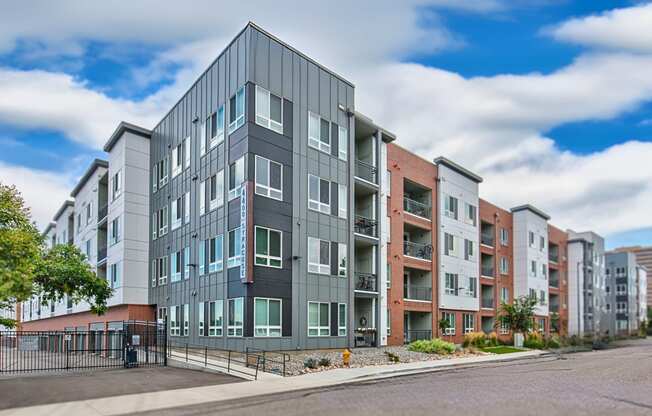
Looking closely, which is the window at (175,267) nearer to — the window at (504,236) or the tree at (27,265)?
the tree at (27,265)

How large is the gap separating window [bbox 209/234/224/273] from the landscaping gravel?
6.12m

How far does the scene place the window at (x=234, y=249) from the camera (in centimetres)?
2848

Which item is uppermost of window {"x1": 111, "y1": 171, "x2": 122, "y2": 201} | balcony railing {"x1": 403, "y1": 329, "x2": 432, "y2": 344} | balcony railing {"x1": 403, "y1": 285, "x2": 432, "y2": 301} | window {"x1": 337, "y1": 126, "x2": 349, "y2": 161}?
window {"x1": 337, "y1": 126, "x2": 349, "y2": 161}

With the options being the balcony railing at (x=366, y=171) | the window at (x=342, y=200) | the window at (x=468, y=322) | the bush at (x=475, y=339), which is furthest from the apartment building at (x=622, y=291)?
the window at (x=342, y=200)

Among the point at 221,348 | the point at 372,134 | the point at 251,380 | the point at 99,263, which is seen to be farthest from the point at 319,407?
the point at 99,263

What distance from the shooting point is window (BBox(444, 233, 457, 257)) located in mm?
45050

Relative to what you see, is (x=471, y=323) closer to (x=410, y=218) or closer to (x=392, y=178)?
(x=410, y=218)

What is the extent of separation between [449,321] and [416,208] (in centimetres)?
903

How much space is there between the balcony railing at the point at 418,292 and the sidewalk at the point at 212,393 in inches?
607

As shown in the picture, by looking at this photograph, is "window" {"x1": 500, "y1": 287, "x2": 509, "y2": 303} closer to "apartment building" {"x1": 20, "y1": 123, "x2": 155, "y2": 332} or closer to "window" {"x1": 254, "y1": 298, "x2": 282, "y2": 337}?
"apartment building" {"x1": 20, "y1": 123, "x2": 155, "y2": 332}

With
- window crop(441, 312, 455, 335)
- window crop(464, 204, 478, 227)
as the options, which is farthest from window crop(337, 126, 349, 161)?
window crop(464, 204, 478, 227)

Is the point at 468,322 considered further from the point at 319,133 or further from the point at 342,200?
the point at 319,133

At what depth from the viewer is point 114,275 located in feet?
135

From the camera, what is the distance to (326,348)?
30344 millimetres
